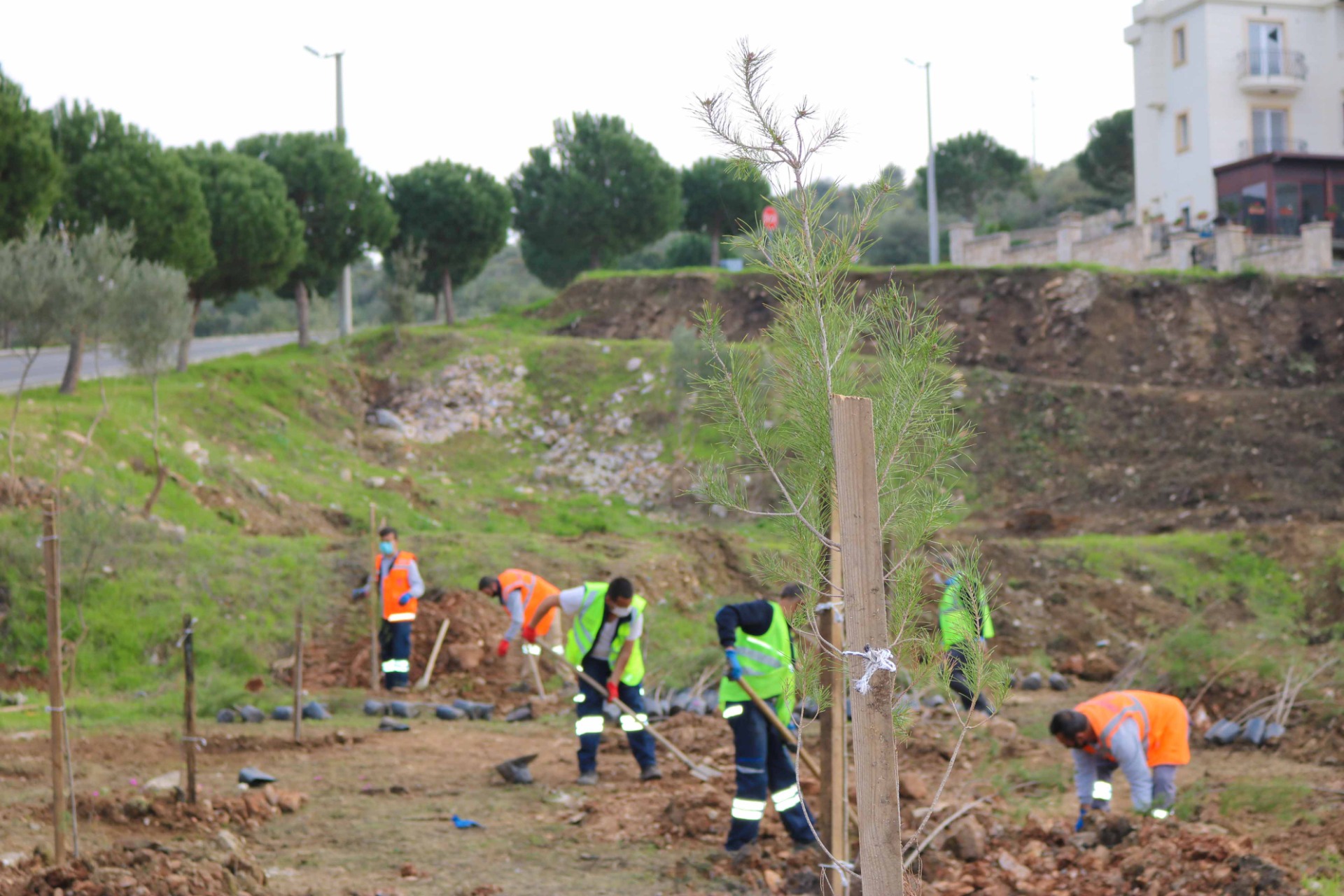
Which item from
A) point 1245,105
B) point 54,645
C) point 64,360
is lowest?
point 54,645

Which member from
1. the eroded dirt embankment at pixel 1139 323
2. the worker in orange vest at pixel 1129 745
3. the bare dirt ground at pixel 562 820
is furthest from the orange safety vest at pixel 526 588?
the eroded dirt embankment at pixel 1139 323

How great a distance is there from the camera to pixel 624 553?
54.3ft

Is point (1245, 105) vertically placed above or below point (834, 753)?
above

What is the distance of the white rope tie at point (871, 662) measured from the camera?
291cm

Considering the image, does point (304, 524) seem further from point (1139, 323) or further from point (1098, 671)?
point (1139, 323)

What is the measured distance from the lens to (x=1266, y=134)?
124ft

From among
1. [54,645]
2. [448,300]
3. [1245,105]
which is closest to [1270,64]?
[1245,105]

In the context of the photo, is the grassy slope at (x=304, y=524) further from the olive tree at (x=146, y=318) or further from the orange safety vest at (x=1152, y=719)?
the orange safety vest at (x=1152, y=719)

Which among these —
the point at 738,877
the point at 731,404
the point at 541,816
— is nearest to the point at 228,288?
the point at 541,816

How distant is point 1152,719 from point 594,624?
385cm

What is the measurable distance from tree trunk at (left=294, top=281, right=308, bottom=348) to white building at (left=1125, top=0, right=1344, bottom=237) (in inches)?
1026

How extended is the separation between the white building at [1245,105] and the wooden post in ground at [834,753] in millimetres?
34797

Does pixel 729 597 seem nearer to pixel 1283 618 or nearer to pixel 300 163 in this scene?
pixel 1283 618

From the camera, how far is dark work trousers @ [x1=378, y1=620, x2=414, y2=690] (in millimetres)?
12664
